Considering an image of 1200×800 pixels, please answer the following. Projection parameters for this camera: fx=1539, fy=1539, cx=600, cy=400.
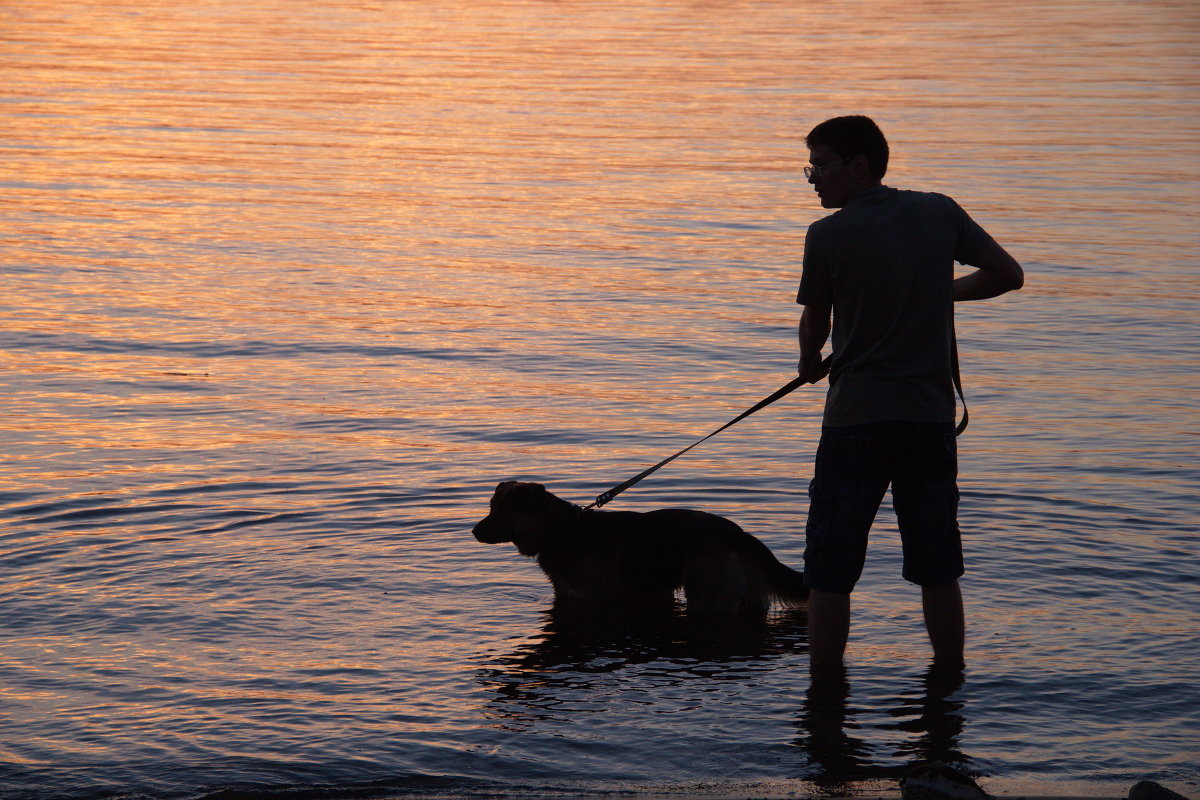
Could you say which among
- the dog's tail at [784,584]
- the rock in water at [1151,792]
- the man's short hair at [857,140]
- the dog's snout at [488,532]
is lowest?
the rock in water at [1151,792]

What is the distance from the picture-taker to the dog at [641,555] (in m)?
7.63

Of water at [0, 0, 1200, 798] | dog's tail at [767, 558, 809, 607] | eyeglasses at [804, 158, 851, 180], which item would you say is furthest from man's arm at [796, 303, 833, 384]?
dog's tail at [767, 558, 809, 607]

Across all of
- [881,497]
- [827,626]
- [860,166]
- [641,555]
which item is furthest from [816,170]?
[641,555]

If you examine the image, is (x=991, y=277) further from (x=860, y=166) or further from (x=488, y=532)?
(x=488, y=532)

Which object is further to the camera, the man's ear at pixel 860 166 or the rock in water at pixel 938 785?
the man's ear at pixel 860 166

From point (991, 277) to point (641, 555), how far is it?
8.26 ft

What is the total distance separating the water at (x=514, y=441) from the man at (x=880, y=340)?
871 millimetres

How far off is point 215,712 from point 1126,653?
13.3ft

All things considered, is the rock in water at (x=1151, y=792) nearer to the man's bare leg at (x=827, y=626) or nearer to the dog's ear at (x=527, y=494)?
the man's bare leg at (x=827, y=626)

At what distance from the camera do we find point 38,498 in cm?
940

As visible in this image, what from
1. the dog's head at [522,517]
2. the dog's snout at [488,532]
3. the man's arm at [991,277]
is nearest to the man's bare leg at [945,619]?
the man's arm at [991,277]

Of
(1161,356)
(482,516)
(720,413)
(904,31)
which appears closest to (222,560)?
(482,516)

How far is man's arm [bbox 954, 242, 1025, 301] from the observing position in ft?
19.5

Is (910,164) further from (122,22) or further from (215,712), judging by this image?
(122,22)
